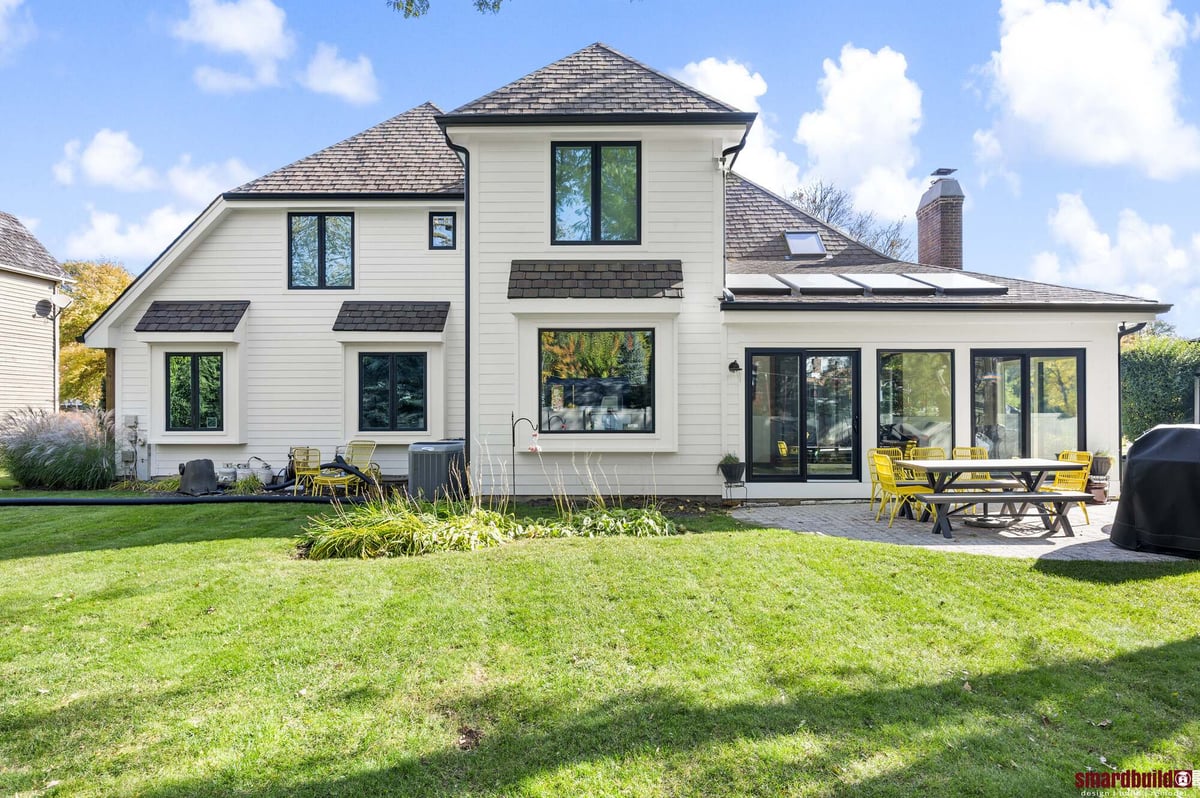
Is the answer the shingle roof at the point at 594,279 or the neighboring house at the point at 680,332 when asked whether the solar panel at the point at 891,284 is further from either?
the shingle roof at the point at 594,279

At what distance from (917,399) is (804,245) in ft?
15.7

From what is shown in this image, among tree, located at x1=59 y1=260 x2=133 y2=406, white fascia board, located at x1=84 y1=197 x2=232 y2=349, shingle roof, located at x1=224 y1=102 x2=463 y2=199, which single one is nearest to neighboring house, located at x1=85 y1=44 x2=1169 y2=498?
shingle roof, located at x1=224 y1=102 x2=463 y2=199

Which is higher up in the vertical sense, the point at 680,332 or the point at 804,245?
the point at 804,245

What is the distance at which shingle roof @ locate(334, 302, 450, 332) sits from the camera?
12.2m

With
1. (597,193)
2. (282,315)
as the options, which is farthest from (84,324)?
(597,193)

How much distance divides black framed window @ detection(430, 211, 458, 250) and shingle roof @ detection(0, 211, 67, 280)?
15.5 metres

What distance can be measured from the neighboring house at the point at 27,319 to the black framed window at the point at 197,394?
434 inches

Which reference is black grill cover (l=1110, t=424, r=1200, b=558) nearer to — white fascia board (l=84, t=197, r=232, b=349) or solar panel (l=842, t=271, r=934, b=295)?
solar panel (l=842, t=271, r=934, b=295)

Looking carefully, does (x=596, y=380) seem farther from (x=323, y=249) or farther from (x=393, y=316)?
(x=323, y=249)

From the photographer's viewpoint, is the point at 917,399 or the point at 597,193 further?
the point at 917,399

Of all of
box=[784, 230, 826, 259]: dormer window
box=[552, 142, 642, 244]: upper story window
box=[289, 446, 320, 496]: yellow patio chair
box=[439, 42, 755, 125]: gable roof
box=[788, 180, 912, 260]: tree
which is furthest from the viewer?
box=[788, 180, 912, 260]: tree

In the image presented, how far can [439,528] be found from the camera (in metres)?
7.26

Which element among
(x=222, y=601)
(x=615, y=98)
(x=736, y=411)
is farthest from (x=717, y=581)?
(x=615, y=98)

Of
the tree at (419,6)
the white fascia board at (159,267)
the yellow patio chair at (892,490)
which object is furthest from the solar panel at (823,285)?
the white fascia board at (159,267)
